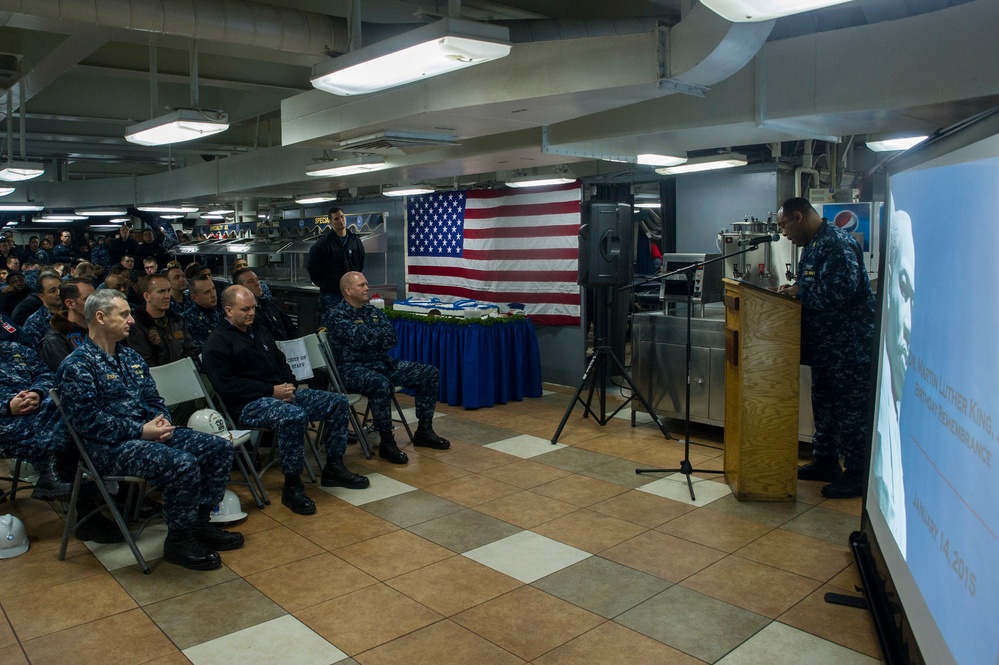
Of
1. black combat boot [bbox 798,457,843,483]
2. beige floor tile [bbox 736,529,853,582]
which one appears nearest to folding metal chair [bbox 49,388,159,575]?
beige floor tile [bbox 736,529,853,582]

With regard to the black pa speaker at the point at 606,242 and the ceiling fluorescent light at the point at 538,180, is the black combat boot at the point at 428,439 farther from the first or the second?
the ceiling fluorescent light at the point at 538,180

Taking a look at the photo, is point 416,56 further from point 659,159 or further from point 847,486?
point 847,486

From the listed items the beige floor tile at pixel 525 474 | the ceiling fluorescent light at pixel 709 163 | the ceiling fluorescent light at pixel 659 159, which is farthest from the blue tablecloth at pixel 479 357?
the ceiling fluorescent light at pixel 659 159

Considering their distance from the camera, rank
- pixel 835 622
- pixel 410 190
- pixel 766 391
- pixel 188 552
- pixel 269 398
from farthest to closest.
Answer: pixel 410 190 < pixel 269 398 < pixel 766 391 < pixel 188 552 < pixel 835 622

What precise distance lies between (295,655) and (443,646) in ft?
1.88

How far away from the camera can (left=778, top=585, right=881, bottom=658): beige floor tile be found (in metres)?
3.05

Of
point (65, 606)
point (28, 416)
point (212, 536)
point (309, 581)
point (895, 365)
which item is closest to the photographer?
point (895, 365)

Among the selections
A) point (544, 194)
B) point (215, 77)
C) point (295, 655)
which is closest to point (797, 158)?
point (544, 194)

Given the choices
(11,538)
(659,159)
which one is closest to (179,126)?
(11,538)

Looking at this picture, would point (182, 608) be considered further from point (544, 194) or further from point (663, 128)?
point (544, 194)

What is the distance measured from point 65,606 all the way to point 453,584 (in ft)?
5.66

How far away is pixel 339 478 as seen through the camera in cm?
504

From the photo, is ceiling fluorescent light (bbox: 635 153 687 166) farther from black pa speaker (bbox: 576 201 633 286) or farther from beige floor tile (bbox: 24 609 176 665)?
beige floor tile (bbox: 24 609 176 665)

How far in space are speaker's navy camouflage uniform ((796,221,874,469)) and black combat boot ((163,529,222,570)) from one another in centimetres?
364
